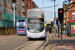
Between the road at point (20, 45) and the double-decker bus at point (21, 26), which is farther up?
the double-decker bus at point (21, 26)

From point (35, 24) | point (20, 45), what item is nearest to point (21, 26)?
point (35, 24)

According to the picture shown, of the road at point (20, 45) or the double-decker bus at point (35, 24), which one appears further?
the double-decker bus at point (35, 24)

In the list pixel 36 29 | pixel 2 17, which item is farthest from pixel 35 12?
pixel 2 17

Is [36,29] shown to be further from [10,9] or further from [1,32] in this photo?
[10,9]

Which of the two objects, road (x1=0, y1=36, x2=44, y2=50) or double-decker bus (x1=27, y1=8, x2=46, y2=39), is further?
double-decker bus (x1=27, y1=8, x2=46, y2=39)

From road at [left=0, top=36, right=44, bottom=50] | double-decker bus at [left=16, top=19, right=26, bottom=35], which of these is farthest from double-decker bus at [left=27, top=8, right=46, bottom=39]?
double-decker bus at [left=16, top=19, right=26, bottom=35]

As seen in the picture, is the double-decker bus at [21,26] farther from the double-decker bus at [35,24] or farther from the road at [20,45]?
the road at [20,45]

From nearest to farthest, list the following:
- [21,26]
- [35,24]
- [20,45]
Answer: [20,45] → [35,24] → [21,26]

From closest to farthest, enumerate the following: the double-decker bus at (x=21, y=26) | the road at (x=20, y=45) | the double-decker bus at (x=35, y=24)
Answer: the road at (x=20, y=45) → the double-decker bus at (x=35, y=24) → the double-decker bus at (x=21, y=26)

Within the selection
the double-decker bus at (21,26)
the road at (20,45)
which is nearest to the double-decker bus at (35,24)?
the road at (20,45)

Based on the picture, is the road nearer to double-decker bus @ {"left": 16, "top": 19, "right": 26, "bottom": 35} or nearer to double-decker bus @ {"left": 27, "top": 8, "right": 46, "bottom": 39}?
double-decker bus @ {"left": 27, "top": 8, "right": 46, "bottom": 39}

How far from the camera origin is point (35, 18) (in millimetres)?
20438

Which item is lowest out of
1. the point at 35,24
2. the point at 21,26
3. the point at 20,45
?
the point at 20,45

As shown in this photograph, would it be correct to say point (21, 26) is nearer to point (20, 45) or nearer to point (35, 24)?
point (35, 24)
